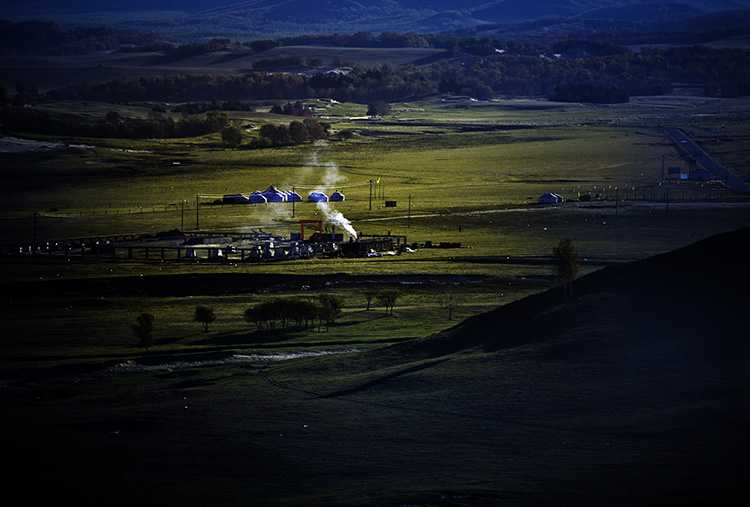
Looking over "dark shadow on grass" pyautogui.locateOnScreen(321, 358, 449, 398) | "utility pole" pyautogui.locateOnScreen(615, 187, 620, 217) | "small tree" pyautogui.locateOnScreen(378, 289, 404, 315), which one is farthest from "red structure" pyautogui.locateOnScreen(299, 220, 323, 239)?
"dark shadow on grass" pyautogui.locateOnScreen(321, 358, 449, 398)

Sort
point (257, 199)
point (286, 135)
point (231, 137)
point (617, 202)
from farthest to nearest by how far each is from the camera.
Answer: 1. point (286, 135)
2. point (231, 137)
3. point (257, 199)
4. point (617, 202)

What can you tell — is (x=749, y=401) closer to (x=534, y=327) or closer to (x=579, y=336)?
(x=579, y=336)

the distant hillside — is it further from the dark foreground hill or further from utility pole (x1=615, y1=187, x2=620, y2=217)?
utility pole (x1=615, y1=187, x2=620, y2=217)

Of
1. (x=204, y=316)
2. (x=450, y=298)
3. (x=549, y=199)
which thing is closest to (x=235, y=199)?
(x=549, y=199)

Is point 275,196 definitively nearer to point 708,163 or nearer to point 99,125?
point 708,163

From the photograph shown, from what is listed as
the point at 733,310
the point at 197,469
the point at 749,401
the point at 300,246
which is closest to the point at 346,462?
the point at 197,469

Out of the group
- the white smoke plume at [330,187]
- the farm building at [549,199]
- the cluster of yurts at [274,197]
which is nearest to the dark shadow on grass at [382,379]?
the white smoke plume at [330,187]
